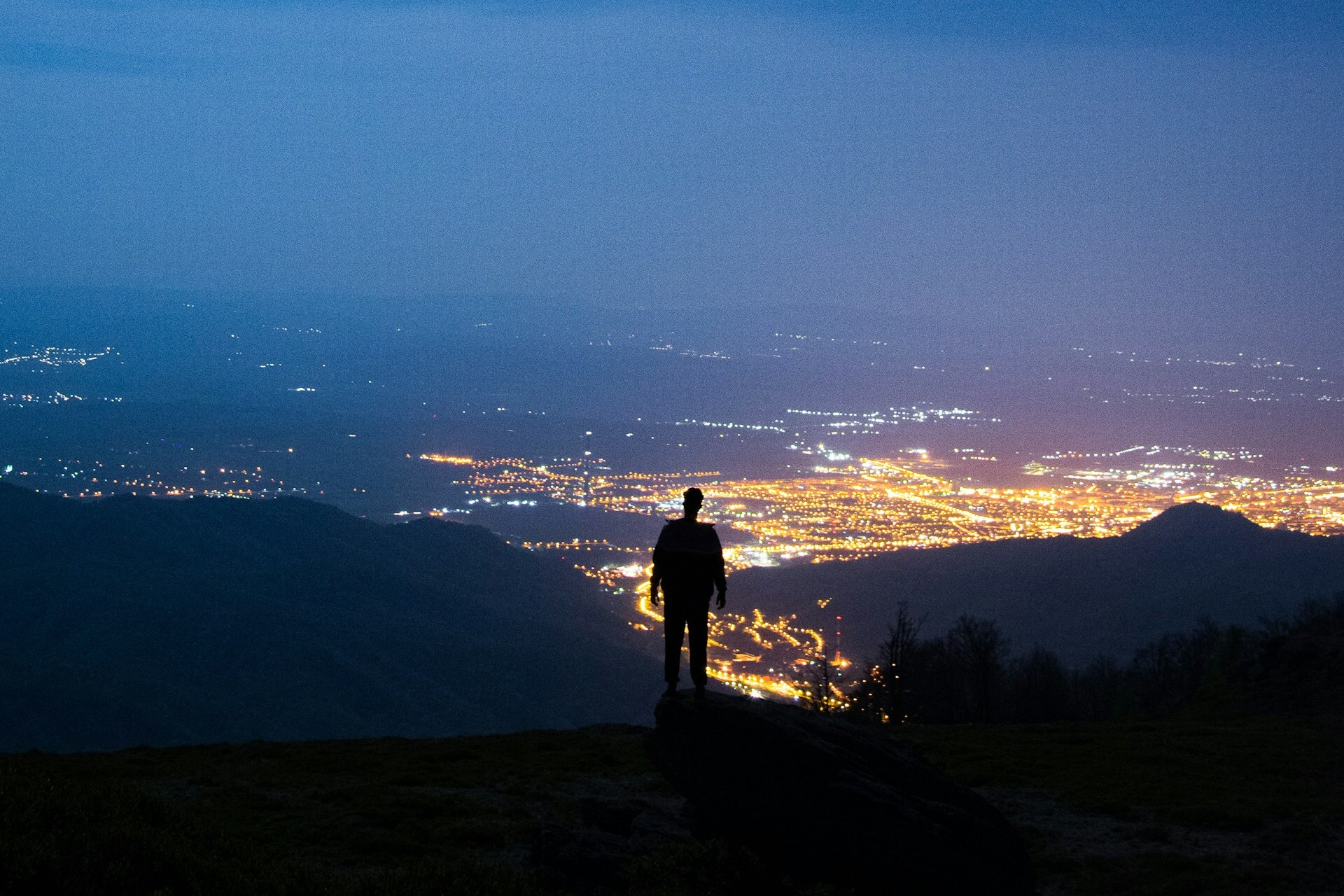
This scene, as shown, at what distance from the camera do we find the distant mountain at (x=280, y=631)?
51.4m

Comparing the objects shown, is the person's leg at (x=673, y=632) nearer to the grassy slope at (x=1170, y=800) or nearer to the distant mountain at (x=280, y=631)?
the grassy slope at (x=1170, y=800)

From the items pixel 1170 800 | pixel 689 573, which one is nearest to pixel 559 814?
pixel 689 573

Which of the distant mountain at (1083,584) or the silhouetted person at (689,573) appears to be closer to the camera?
the silhouetted person at (689,573)

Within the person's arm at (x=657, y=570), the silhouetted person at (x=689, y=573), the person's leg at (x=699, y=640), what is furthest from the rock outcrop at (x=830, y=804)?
the person's arm at (x=657, y=570)

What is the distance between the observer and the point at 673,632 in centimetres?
1170

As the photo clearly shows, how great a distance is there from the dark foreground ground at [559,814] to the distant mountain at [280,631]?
35145 mm

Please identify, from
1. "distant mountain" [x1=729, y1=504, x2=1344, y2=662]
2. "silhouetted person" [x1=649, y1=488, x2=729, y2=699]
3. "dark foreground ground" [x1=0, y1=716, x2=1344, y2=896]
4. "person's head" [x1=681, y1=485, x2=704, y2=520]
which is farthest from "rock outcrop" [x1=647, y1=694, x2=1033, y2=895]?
"distant mountain" [x1=729, y1=504, x2=1344, y2=662]

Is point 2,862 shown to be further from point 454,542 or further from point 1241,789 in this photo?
point 454,542

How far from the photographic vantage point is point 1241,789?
599 inches

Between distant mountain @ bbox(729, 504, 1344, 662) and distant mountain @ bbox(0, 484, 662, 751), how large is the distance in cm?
1456

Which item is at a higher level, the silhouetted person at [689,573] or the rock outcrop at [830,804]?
the silhouetted person at [689,573]

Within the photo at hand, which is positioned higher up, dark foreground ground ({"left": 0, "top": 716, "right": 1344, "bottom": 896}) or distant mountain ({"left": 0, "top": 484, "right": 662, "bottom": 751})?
dark foreground ground ({"left": 0, "top": 716, "right": 1344, "bottom": 896})

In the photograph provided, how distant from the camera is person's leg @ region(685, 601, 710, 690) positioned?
38.0 feet

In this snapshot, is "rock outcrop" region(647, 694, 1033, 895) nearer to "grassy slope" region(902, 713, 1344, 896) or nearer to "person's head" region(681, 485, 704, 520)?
"grassy slope" region(902, 713, 1344, 896)
